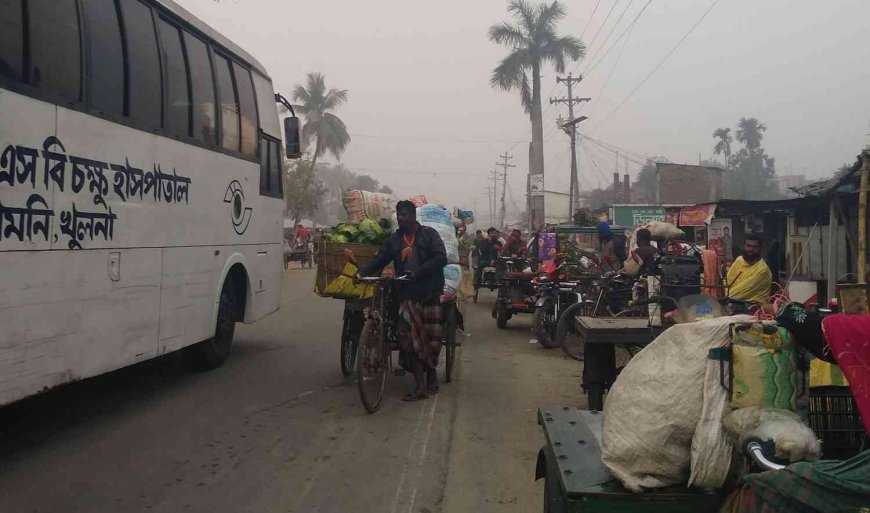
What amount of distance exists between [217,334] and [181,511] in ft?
13.3

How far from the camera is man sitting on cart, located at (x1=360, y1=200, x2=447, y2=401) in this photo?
6.31 m

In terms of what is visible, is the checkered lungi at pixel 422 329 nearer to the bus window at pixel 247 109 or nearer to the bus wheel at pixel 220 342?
the bus wheel at pixel 220 342

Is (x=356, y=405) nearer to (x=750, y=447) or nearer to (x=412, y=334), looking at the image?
(x=412, y=334)

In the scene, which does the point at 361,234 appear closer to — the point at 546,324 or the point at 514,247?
the point at 546,324

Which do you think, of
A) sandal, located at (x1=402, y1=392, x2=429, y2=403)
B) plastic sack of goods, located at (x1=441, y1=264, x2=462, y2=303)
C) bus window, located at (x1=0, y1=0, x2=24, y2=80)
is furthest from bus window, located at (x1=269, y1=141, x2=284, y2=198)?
bus window, located at (x1=0, y1=0, x2=24, y2=80)

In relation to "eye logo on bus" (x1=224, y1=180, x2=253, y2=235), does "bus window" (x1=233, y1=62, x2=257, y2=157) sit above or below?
above

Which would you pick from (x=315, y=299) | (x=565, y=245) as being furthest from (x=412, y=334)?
(x=315, y=299)

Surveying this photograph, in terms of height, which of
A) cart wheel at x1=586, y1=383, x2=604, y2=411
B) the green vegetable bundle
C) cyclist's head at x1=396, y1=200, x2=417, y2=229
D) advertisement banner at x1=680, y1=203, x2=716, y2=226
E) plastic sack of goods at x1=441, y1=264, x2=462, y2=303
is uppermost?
advertisement banner at x1=680, y1=203, x2=716, y2=226

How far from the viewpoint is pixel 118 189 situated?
5074mm

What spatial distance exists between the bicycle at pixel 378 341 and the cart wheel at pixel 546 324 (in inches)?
143

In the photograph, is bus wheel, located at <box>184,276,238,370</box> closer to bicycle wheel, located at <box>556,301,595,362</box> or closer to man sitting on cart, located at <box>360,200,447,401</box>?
man sitting on cart, located at <box>360,200,447,401</box>

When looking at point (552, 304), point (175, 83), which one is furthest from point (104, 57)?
point (552, 304)

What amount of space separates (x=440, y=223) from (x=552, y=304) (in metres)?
2.79

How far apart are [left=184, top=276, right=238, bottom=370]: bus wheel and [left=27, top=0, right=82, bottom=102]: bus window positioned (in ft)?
10.7
